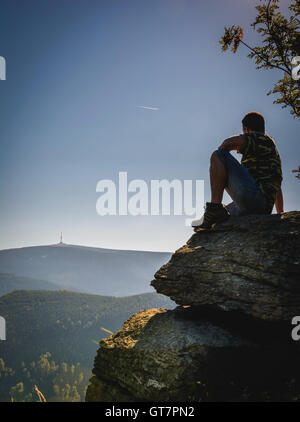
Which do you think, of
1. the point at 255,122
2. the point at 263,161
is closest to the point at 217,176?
the point at 263,161

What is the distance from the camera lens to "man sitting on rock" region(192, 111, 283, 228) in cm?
475

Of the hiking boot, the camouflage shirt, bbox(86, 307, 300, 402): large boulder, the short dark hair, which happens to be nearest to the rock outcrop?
bbox(86, 307, 300, 402): large boulder

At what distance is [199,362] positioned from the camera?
362 centimetres

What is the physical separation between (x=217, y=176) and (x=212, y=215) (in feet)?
2.78

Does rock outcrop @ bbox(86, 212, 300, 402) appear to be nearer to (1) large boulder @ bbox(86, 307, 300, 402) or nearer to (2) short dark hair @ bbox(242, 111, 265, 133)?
(1) large boulder @ bbox(86, 307, 300, 402)

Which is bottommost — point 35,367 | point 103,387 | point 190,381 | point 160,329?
point 35,367

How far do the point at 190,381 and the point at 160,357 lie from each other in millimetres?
555

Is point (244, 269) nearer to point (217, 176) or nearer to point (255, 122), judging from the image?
point (217, 176)

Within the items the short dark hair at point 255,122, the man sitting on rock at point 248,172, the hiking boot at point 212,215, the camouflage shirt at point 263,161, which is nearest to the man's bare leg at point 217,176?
the man sitting on rock at point 248,172

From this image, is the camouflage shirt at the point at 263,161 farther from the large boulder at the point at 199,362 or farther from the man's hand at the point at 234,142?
the large boulder at the point at 199,362
